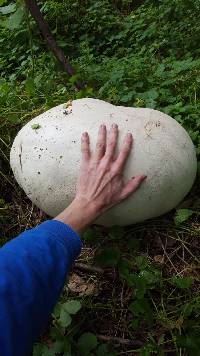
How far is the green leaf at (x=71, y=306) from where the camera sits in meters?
2.18

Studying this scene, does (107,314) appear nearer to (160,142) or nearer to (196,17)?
(160,142)

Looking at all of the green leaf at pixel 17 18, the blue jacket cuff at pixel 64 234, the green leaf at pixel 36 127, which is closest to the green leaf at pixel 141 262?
the blue jacket cuff at pixel 64 234

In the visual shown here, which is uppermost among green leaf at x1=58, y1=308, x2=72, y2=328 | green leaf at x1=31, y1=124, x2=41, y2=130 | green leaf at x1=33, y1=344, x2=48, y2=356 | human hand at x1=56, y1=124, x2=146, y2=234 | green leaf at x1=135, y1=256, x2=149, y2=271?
green leaf at x1=31, y1=124, x2=41, y2=130

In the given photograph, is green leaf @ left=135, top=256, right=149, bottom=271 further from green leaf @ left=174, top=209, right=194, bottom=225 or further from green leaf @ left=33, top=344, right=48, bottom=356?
green leaf @ left=33, top=344, right=48, bottom=356

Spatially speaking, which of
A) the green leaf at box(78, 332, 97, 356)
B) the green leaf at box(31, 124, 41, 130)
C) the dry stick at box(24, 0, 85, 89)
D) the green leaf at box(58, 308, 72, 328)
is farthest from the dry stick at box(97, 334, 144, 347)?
the dry stick at box(24, 0, 85, 89)

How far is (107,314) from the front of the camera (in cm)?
238

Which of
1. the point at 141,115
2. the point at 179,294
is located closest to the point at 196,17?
the point at 141,115

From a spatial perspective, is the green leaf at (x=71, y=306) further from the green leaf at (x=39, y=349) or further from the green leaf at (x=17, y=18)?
the green leaf at (x=17, y=18)

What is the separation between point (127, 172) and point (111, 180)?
0.11m

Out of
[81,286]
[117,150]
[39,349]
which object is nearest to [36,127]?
[117,150]

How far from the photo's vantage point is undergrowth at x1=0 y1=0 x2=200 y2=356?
2197 millimetres

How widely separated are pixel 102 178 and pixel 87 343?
779 millimetres

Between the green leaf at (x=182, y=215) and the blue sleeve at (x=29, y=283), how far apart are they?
33.4 inches

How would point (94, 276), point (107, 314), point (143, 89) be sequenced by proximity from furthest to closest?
point (143, 89) → point (94, 276) → point (107, 314)
